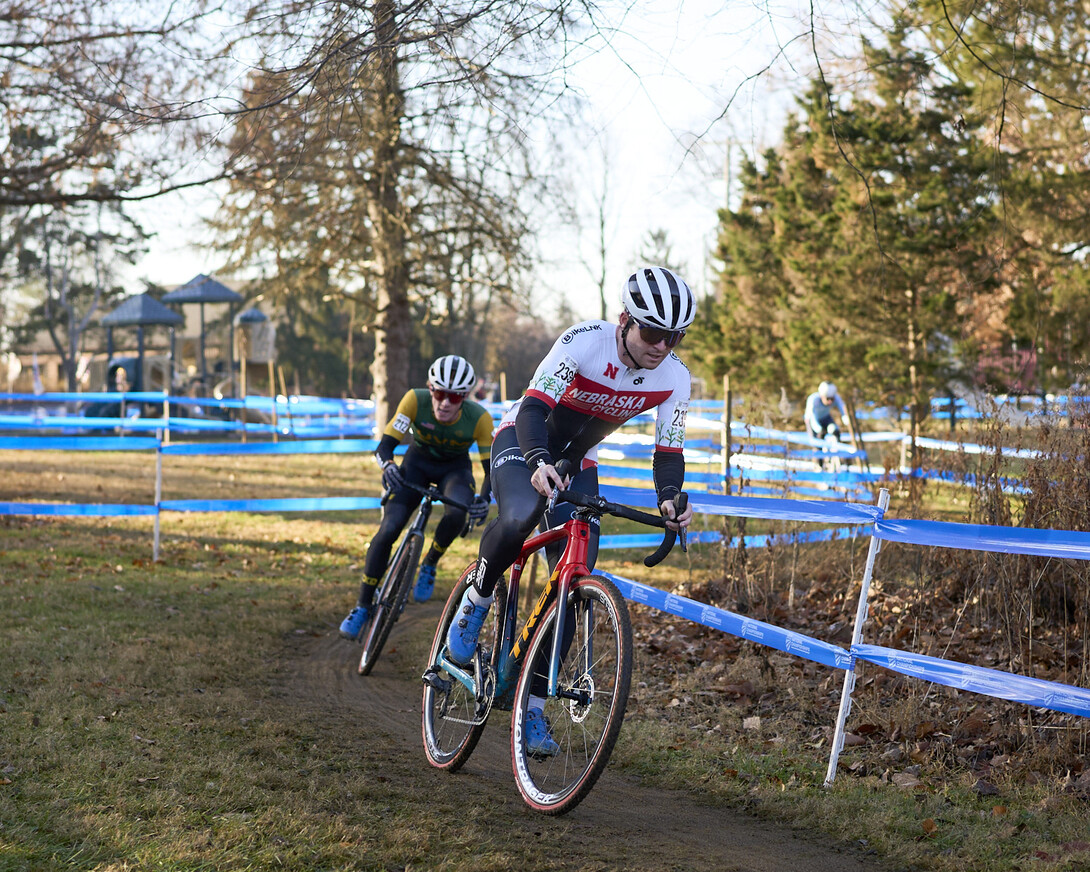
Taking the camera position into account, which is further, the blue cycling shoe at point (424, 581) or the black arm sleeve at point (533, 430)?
the blue cycling shoe at point (424, 581)

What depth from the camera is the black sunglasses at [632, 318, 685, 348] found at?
4.56m

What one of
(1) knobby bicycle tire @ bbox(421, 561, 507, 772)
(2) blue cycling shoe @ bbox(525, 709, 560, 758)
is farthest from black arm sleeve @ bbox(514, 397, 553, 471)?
(2) blue cycling shoe @ bbox(525, 709, 560, 758)

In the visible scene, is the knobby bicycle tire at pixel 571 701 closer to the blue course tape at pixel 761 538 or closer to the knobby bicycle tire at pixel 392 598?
the blue course tape at pixel 761 538

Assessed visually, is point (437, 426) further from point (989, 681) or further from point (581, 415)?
point (989, 681)

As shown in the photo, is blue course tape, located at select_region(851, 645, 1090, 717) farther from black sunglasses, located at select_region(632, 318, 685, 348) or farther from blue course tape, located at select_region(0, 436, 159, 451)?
blue course tape, located at select_region(0, 436, 159, 451)

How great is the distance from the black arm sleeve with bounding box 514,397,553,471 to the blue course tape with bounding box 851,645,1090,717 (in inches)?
74.8

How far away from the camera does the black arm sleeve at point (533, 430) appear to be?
4.39 metres

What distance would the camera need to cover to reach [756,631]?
5.41 metres

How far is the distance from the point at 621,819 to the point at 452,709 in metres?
1.10

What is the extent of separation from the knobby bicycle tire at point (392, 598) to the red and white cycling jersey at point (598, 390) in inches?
98.3

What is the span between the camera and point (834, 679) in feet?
22.3

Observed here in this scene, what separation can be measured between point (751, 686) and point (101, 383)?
5831cm

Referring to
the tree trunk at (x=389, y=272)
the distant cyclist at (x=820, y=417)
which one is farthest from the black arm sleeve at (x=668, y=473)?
the distant cyclist at (x=820, y=417)

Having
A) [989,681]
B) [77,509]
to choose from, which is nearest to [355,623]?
[989,681]
